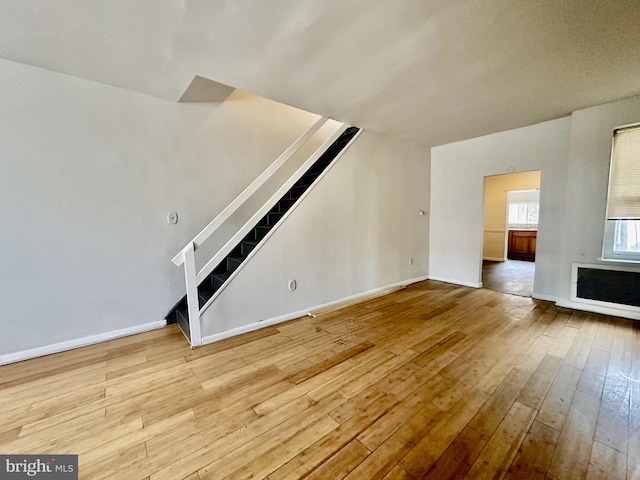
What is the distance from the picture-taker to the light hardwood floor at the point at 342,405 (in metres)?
1.29

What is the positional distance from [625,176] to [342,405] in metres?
4.42

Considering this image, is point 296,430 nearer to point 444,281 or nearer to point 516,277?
point 444,281

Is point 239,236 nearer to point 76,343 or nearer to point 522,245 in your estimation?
point 76,343

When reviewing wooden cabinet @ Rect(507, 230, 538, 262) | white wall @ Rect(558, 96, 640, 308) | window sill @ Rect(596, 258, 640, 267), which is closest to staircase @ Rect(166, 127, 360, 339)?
white wall @ Rect(558, 96, 640, 308)

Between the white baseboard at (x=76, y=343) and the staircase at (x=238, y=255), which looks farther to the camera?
the staircase at (x=238, y=255)

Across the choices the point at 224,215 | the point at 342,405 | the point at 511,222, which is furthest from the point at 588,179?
the point at 511,222

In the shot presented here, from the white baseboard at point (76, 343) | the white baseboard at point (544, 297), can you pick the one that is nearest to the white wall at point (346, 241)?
the white baseboard at point (76, 343)

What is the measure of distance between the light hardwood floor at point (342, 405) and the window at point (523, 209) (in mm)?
6194

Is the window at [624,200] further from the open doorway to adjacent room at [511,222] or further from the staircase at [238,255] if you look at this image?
the staircase at [238,255]

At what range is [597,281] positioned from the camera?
3.25m

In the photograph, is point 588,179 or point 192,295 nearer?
point 192,295

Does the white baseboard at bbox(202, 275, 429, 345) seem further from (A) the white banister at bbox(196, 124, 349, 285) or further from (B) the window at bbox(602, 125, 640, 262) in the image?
(B) the window at bbox(602, 125, 640, 262)

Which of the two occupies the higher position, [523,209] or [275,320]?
[523,209]

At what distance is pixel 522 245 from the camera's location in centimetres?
754
